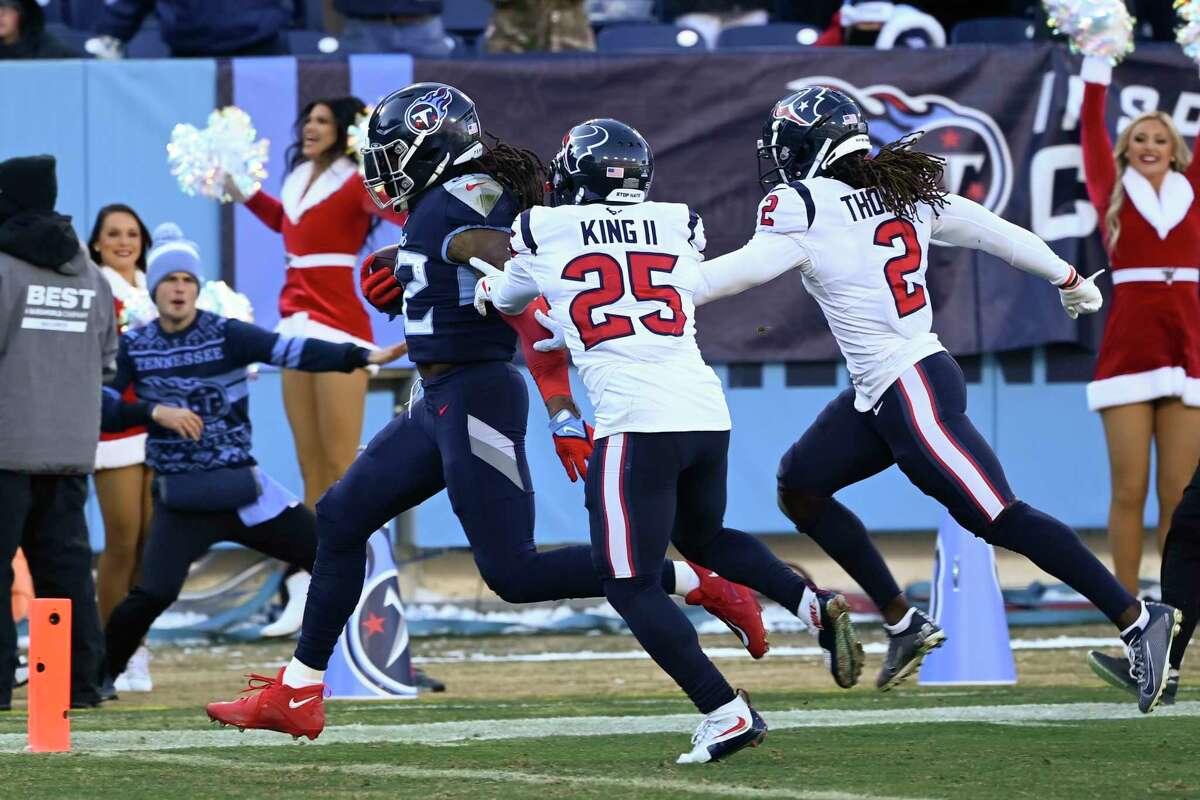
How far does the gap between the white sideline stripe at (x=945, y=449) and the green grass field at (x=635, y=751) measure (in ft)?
2.14

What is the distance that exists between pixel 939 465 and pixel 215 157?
4.42m

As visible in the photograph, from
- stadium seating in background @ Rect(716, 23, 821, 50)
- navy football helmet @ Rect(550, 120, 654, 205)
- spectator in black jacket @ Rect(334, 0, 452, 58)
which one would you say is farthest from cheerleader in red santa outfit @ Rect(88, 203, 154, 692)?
stadium seating in background @ Rect(716, 23, 821, 50)

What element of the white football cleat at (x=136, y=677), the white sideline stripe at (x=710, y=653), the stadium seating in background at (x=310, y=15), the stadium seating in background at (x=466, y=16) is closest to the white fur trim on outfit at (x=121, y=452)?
the white football cleat at (x=136, y=677)

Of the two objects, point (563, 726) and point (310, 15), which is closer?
point (563, 726)

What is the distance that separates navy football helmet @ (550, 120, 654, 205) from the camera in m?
5.25

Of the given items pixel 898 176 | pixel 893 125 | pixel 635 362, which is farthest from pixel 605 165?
pixel 893 125

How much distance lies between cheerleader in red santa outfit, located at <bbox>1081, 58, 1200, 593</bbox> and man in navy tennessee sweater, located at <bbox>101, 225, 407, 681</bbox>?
3.49m

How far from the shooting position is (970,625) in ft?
26.5

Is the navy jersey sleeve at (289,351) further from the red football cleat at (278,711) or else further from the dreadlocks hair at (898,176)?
the dreadlocks hair at (898,176)

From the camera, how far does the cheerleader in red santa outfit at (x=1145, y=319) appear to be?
898 centimetres

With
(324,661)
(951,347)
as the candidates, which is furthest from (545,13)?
(324,661)

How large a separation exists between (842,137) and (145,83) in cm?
529

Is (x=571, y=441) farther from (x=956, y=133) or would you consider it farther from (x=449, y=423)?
(x=956, y=133)

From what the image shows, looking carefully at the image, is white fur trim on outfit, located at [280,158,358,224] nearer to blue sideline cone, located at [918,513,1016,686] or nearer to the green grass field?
the green grass field
